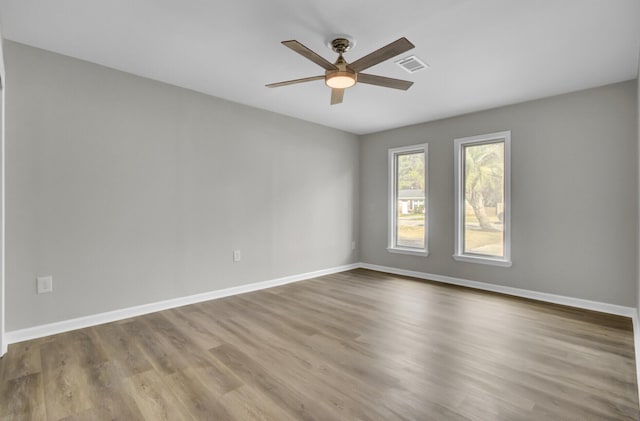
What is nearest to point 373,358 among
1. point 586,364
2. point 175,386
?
point 175,386

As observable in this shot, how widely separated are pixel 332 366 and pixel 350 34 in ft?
8.19

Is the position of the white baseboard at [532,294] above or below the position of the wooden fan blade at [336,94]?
below

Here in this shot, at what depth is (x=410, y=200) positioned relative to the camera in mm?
5348

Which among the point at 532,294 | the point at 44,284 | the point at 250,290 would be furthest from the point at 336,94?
the point at 532,294

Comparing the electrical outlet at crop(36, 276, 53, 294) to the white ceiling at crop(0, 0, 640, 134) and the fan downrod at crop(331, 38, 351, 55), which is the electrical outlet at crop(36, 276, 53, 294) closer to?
the white ceiling at crop(0, 0, 640, 134)

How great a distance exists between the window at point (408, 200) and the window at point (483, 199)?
533 millimetres

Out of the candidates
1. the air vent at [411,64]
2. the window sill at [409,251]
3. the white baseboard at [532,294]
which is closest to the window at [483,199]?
the white baseboard at [532,294]

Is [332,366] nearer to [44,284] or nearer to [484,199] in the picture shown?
[44,284]

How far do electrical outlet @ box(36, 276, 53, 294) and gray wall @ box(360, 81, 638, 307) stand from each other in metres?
4.73

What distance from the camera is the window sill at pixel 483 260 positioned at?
13.8 feet

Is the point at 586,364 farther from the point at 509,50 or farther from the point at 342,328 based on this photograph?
the point at 509,50

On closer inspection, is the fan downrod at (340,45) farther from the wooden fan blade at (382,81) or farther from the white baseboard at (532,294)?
the white baseboard at (532,294)

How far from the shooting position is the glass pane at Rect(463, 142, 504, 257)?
14.2 ft

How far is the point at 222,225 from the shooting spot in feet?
13.1
